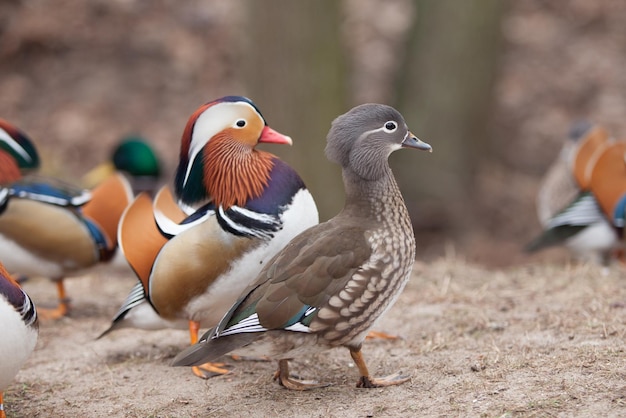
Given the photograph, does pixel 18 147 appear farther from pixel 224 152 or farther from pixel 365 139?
pixel 365 139

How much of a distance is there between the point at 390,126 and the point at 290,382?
3.80 feet

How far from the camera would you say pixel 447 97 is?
28.7 ft

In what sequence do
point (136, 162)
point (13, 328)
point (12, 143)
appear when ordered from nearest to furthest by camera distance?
point (13, 328)
point (12, 143)
point (136, 162)

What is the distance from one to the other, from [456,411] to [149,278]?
159 centimetres

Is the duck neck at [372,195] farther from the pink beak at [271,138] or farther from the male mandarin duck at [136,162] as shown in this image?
the male mandarin duck at [136,162]

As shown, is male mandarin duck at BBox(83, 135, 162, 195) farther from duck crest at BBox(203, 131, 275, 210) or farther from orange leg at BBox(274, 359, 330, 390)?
orange leg at BBox(274, 359, 330, 390)

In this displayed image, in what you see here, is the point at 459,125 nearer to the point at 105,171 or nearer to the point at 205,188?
the point at 105,171

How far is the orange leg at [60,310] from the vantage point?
5.27 meters

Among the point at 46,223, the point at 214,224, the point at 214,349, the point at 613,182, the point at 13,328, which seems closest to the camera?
the point at 13,328

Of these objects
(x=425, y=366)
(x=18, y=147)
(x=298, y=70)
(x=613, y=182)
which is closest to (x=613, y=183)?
(x=613, y=182)

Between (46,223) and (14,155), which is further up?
(14,155)

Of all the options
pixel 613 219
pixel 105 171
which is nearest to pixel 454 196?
pixel 613 219

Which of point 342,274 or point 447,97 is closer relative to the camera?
point 342,274

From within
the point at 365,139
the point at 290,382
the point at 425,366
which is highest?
the point at 365,139
